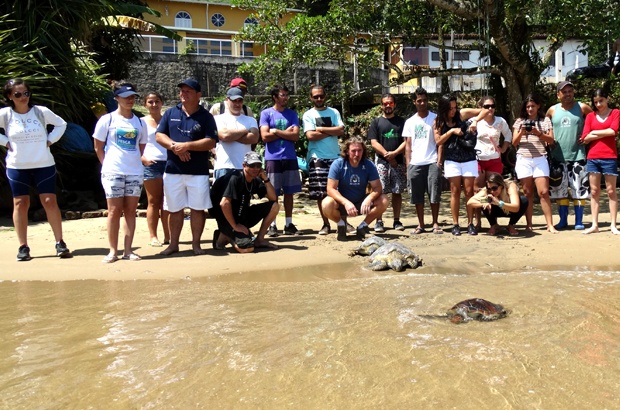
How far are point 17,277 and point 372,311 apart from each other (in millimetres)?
3283

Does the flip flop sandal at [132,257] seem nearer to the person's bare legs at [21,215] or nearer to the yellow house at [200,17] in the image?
the person's bare legs at [21,215]

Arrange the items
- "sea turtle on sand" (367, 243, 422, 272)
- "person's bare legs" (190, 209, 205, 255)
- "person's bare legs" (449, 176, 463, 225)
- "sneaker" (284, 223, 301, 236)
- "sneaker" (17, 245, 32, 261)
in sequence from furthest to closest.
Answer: "sneaker" (284, 223, 301, 236)
"person's bare legs" (449, 176, 463, 225)
"person's bare legs" (190, 209, 205, 255)
"sneaker" (17, 245, 32, 261)
"sea turtle on sand" (367, 243, 422, 272)

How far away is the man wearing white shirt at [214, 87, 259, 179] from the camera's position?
733 cm

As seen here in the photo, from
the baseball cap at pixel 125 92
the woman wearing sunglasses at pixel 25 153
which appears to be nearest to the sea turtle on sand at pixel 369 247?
the baseball cap at pixel 125 92

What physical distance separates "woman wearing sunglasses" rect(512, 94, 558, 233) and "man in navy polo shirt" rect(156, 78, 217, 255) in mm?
3657

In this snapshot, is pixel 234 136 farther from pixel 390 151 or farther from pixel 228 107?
pixel 390 151

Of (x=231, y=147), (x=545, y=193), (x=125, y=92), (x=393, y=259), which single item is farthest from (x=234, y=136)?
(x=545, y=193)

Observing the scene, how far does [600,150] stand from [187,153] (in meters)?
4.69

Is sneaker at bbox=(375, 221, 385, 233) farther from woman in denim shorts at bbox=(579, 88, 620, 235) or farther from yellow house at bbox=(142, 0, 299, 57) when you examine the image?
yellow house at bbox=(142, 0, 299, 57)

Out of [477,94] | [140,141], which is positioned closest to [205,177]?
[140,141]

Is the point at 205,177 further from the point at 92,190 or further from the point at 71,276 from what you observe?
the point at 92,190

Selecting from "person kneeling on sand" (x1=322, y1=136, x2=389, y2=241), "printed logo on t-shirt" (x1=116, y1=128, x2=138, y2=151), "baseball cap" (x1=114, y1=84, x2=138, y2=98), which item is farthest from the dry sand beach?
"baseball cap" (x1=114, y1=84, x2=138, y2=98)

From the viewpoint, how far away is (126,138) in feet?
21.6

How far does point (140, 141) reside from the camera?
6.75m
